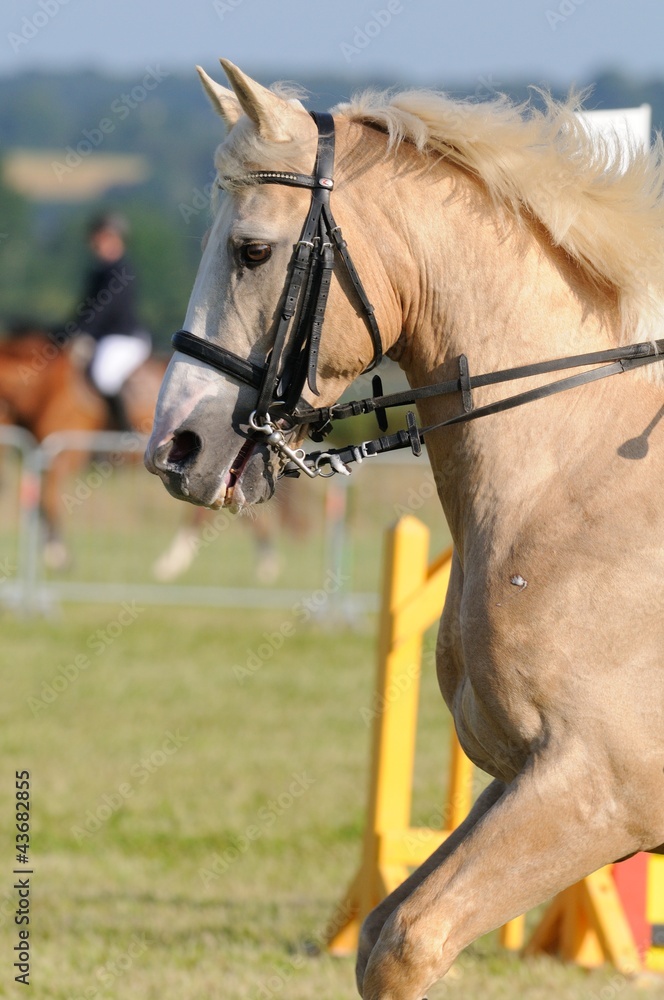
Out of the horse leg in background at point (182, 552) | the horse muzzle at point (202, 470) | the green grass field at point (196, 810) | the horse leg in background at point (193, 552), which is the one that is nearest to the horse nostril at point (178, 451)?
the horse muzzle at point (202, 470)

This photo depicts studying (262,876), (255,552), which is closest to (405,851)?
(262,876)

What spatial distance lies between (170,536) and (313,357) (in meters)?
13.2

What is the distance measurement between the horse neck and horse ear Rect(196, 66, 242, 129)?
0.48 m

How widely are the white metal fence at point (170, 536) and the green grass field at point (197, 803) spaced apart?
318 millimetres

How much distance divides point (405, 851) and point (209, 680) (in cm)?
545

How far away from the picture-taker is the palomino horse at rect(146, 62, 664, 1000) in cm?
264

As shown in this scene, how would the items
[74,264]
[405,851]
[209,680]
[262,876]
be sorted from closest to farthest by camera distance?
[405,851] → [262,876] → [209,680] → [74,264]

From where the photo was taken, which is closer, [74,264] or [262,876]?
[262,876]

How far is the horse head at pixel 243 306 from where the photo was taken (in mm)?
2855

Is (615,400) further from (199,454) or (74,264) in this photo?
(74,264)

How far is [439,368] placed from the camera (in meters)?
3.01

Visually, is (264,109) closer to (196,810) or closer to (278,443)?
(278,443)

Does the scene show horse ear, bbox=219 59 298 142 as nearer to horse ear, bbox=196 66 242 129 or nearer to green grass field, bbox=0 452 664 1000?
horse ear, bbox=196 66 242 129

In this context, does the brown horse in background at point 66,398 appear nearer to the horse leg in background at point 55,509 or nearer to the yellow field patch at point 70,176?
the horse leg in background at point 55,509
